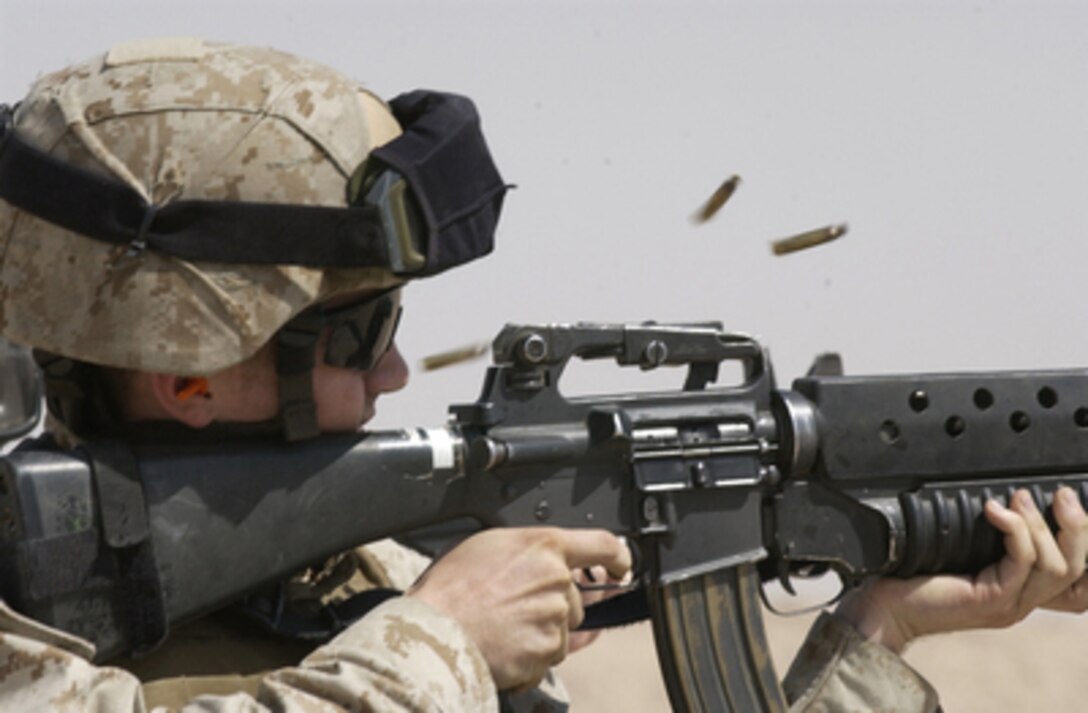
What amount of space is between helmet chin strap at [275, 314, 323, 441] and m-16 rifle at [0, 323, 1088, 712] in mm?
55

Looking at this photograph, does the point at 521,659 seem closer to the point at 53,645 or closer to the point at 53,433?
the point at 53,645

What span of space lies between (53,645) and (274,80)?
1.06 metres

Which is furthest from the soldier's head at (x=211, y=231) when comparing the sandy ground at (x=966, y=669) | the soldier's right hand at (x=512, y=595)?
the sandy ground at (x=966, y=669)

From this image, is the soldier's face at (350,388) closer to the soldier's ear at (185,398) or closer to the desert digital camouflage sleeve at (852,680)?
the soldier's ear at (185,398)

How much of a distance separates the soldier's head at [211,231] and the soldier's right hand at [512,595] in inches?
14.7

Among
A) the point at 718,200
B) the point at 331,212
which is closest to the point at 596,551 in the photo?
the point at 331,212

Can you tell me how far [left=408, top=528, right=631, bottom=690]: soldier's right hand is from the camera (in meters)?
3.00

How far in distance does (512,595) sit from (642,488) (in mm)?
573

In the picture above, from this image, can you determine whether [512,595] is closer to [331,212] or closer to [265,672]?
[265,672]

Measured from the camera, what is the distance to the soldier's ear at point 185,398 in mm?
3102

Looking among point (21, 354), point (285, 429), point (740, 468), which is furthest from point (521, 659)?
point (21, 354)

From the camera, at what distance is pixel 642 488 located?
3.54 m

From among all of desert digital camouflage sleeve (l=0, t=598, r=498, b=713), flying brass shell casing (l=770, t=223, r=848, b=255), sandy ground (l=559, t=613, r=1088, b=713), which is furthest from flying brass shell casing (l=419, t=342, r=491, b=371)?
sandy ground (l=559, t=613, r=1088, b=713)

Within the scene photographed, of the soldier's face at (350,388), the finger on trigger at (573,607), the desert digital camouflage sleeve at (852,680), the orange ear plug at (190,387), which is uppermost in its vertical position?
the orange ear plug at (190,387)
